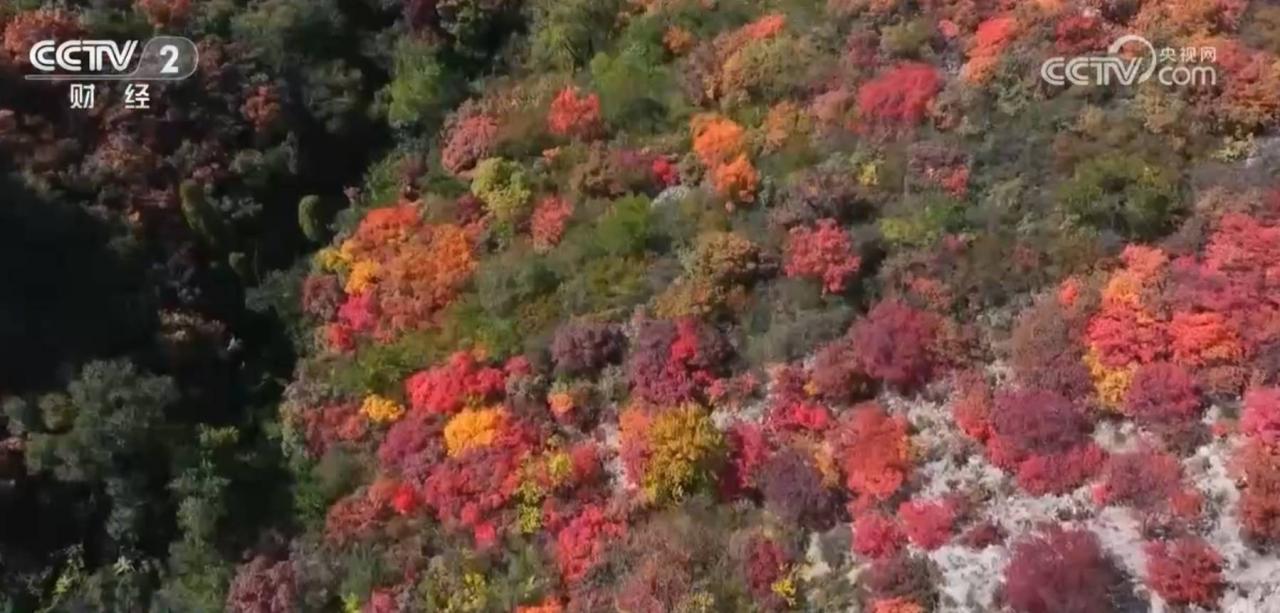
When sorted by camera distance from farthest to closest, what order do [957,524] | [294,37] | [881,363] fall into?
[294,37] → [881,363] → [957,524]

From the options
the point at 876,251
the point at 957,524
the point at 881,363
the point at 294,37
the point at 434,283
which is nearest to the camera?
the point at 957,524

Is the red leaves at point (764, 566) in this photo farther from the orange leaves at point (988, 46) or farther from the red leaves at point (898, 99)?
the orange leaves at point (988, 46)

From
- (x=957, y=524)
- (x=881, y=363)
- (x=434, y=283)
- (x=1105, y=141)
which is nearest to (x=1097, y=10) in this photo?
(x=1105, y=141)

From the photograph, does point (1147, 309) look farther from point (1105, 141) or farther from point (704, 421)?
point (704, 421)

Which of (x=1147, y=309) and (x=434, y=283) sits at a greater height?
(x=434, y=283)

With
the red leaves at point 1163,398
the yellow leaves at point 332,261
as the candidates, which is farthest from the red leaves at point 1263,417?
the yellow leaves at point 332,261
